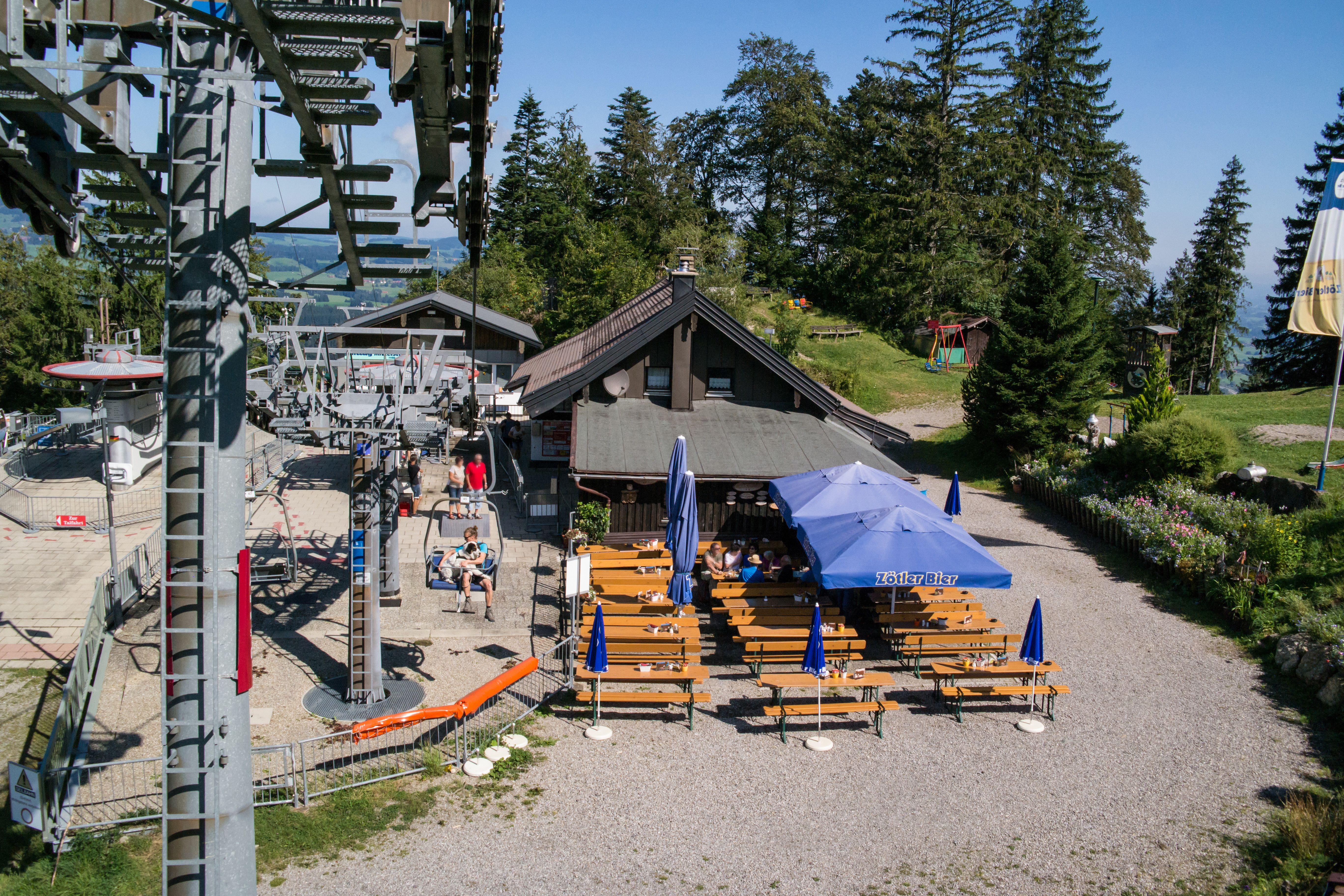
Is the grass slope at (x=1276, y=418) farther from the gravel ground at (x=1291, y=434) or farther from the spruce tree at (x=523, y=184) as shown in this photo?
the spruce tree at (x=523, y=184)

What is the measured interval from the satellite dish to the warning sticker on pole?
14.1 m

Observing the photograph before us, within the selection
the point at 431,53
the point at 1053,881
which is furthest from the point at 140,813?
the point at 1053,881

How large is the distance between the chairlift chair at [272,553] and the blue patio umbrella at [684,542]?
6.72m

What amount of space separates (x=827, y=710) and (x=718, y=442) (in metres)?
8.81

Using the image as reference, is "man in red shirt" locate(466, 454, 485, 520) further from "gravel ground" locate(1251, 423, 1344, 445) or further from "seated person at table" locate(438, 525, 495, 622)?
"gravel ground" locate(1251, 423, 1344, 445)

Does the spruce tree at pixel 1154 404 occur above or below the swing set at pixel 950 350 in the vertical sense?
below

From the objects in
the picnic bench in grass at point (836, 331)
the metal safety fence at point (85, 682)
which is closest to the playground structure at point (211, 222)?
the metal safety fence at point (85, 682)

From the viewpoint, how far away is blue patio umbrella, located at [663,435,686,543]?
51.7 feet

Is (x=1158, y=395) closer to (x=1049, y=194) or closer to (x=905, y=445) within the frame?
(x=905, y=445)

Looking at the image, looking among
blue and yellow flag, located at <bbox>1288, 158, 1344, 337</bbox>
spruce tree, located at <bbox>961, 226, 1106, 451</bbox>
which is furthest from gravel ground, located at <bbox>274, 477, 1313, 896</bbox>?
spruce tree, located at <bbox>961, 226, 1106, 451</bbox>

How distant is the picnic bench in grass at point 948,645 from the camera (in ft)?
47.1

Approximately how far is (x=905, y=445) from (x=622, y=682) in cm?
2137

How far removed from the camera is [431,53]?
25.0 feet

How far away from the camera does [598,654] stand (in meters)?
12.8
